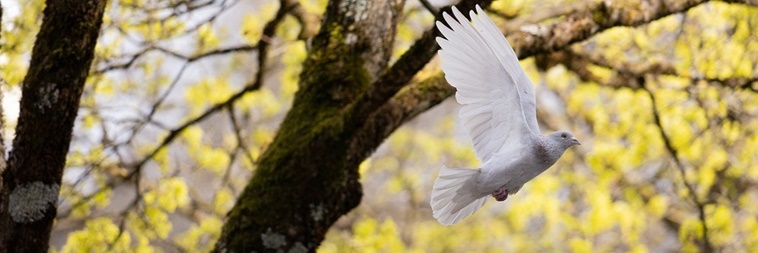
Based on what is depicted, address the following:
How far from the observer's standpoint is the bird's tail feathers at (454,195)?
3.00 m

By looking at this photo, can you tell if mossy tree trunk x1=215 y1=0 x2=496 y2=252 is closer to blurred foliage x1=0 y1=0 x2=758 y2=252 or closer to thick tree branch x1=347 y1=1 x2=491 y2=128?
thick tree branch x1=347 y1=1 x2=491 y2=128

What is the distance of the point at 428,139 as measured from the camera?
11.4 m

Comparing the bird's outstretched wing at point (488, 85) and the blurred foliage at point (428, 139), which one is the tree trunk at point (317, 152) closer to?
the blurred foliage at point (428, 139)

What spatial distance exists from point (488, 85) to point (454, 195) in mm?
406

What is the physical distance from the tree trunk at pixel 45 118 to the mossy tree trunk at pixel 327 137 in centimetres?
71

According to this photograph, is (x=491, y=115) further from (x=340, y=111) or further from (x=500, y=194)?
(x=340, y=111)

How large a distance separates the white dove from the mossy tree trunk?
254 mm

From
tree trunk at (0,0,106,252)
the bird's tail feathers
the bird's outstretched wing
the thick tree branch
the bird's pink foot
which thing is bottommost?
the bird's pink foot

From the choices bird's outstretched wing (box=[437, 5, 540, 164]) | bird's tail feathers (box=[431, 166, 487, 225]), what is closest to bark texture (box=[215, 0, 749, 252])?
bird's outstretched wing (box=[437, 5, 540, 164])

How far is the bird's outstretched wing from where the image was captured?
2.82 metres

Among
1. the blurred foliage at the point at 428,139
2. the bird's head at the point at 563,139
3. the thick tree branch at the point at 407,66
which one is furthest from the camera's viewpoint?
the blurred foliage at the point at 428,139

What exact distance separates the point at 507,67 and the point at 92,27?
145 centimetres

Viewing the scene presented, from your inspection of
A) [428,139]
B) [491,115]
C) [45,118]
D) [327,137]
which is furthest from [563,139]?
[428,139]

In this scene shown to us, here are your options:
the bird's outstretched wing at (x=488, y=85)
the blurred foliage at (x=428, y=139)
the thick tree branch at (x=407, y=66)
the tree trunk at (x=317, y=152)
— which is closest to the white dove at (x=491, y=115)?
the bird's outstretched wing at (x=488, y=85)
